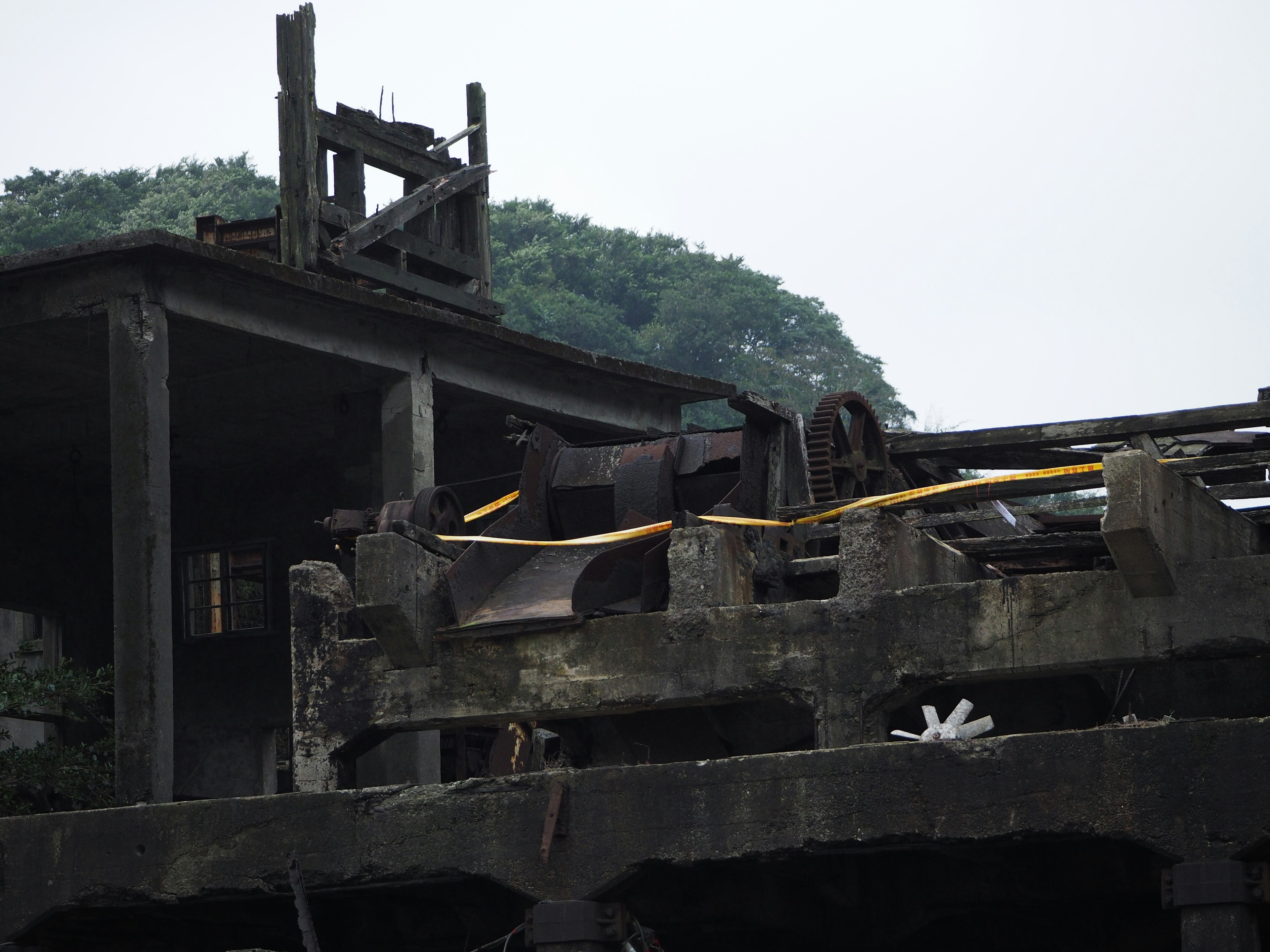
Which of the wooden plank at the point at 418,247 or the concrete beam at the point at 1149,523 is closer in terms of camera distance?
the concrete beam at the point at 1149,523

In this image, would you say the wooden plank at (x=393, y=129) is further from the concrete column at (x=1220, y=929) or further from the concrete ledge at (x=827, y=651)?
the concrete column at (x=1220, y=929)

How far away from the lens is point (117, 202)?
51.1m

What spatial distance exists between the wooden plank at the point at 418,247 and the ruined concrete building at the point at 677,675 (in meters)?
0.28

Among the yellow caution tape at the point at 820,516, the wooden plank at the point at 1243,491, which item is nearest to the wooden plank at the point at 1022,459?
the yellow caution tape at the point at 820,516

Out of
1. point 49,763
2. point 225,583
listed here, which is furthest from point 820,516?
point 225,583

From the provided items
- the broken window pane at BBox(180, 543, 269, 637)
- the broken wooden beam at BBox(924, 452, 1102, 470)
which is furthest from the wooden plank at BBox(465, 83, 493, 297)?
the broken wooden beam at BBox(924, 452, 1102, 470)

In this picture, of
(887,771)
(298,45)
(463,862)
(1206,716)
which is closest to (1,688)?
(463,862)

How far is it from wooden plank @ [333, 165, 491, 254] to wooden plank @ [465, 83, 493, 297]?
0.16 metres

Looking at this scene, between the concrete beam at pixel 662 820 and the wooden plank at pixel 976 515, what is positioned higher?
the wooden plank at pixel 976 515

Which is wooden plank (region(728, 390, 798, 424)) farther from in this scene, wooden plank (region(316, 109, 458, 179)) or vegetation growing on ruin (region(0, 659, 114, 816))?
wooden plank (region(316, 109, 458, 179))

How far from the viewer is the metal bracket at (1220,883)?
8312 millimetres

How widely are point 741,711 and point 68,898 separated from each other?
4601mm

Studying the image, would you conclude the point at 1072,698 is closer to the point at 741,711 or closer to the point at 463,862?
the point at 741,711

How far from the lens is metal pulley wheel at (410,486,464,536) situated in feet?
39.0
